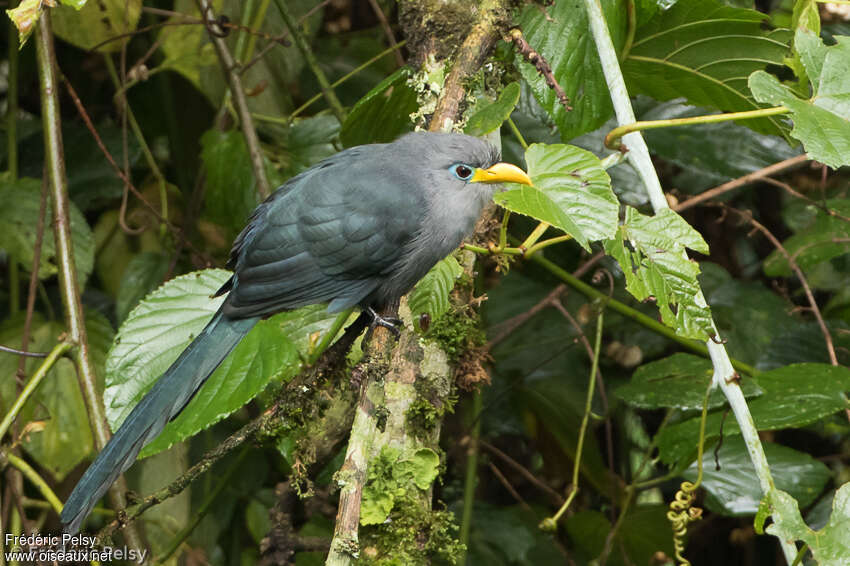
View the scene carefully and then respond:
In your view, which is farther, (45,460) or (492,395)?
(492,395)

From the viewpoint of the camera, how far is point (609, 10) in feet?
6.60

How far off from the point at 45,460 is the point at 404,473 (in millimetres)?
1458

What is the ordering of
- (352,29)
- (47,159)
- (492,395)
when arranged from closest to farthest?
(47,159) → (492,395) → (352,29)

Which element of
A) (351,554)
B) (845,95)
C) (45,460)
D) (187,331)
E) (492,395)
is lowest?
(492,395)

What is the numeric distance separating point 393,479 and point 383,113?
106 centimetres

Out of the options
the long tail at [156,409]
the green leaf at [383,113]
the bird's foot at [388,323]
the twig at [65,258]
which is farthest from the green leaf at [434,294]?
the twig at [65,258]

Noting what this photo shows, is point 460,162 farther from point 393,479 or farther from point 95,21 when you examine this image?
point 95,21

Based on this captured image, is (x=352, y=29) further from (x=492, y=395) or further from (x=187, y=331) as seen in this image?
(x=187, y=331)

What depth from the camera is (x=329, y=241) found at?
2018 millimetres

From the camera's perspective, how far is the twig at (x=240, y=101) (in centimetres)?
263

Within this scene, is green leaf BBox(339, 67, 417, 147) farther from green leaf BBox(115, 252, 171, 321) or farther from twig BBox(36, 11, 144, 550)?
green leaf BBox(115, 252, 171, 321)

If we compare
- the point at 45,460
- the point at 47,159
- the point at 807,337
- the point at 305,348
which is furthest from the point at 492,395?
the point at 47,159

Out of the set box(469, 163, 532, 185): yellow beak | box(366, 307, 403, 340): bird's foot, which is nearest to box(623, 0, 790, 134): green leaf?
box(469, 163, 532, 185): yellow beak

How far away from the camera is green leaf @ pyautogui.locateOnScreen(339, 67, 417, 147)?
213cm
